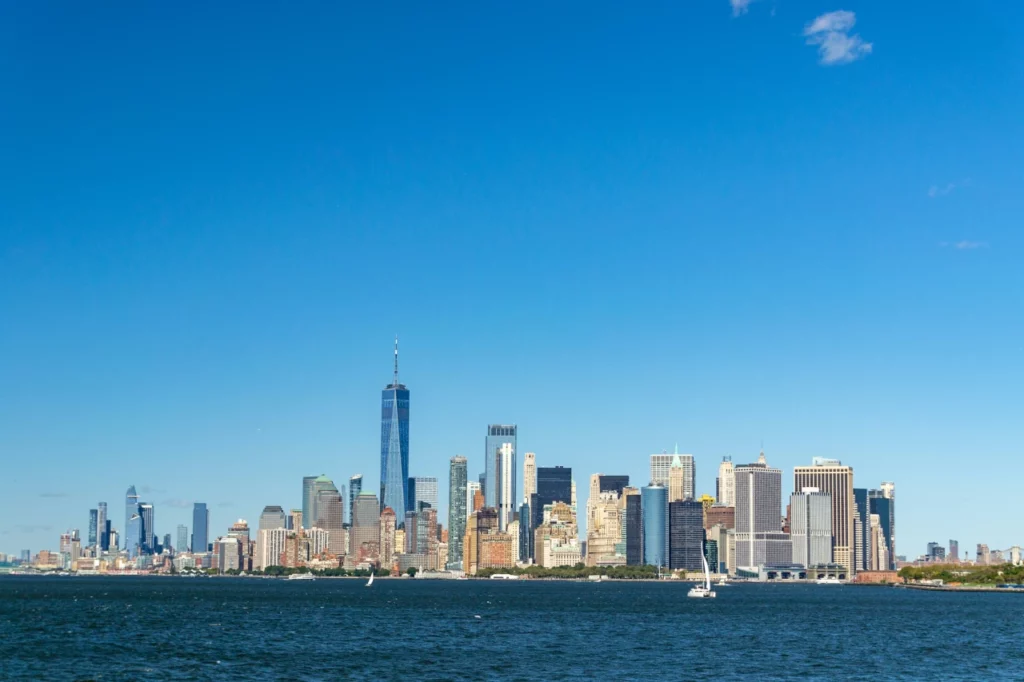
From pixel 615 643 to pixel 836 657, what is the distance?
18.3 metres

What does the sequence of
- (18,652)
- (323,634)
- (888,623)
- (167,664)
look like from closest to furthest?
(167,664) → (18,652) → (323,634) → (888,623)

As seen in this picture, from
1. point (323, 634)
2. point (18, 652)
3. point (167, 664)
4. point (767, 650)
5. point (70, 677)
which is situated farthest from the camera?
point (323, 634)

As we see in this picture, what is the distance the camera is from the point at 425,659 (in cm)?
8800

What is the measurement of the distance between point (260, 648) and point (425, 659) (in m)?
15.1

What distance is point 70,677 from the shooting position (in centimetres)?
7469

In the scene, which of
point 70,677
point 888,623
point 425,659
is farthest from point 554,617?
point 70,677

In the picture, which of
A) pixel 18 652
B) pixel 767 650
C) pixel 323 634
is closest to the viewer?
pixel 18 652

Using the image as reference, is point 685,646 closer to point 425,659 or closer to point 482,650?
point 482,650

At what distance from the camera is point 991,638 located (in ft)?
386

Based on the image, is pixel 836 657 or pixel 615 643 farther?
pixel 615 643

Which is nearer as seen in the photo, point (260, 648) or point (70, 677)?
point (70, 677)

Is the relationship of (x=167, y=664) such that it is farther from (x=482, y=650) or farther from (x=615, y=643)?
(x=615, y=643)

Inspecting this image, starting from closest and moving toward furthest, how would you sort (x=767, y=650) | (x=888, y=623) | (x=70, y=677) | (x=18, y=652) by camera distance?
(x=70, y=677) < (x=18, y=652) < (x=767, y=650) < (x=888, y=623)

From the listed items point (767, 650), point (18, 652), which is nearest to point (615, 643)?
point (767, 650)
